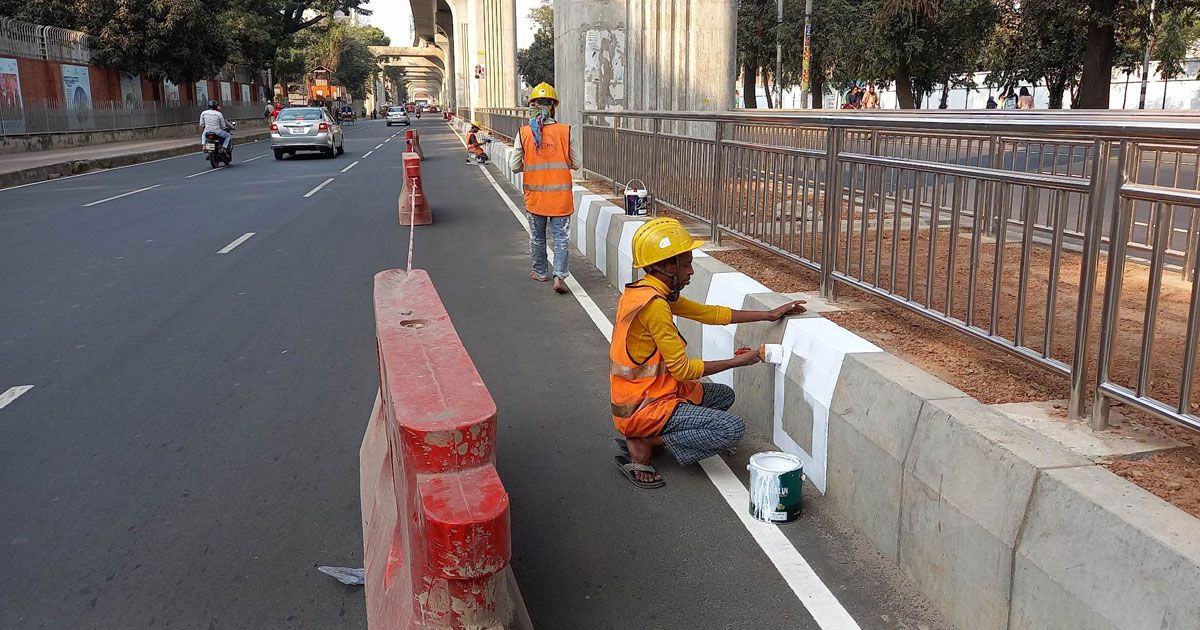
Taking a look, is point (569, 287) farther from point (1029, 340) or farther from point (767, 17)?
point (767, 17)

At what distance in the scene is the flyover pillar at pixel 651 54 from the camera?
17031 mm

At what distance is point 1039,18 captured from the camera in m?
27.3

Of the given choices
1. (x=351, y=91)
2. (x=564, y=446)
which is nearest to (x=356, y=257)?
(x=564, y=446)

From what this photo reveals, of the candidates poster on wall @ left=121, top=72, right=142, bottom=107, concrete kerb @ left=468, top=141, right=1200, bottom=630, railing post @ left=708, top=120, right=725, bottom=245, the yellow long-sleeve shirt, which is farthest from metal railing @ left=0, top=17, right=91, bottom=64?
concrete kerb @ left=468, top=141, right=1200, bottom=630

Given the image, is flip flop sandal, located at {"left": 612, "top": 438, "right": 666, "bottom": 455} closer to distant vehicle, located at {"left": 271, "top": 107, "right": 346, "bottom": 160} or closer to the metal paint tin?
the metal paint tin

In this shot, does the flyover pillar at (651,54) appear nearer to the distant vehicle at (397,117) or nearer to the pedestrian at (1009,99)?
the pedestrian at (1009,99)

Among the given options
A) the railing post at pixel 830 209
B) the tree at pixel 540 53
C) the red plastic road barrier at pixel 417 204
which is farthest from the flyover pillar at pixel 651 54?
the tree at pixel 540 53

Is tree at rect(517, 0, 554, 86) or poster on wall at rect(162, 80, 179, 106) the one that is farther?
tree at rect(517, 0, 554, 86)

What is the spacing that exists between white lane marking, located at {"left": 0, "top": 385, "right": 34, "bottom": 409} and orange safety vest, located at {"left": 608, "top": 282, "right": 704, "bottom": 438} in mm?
3865

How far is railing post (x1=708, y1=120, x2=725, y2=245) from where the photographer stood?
7.54m

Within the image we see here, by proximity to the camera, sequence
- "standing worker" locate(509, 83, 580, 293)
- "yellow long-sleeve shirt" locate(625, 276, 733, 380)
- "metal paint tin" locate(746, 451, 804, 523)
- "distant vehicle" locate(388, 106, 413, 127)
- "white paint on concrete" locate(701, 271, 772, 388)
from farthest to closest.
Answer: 1. "distant vehicle" locate(388, 106, 413, 127)
2. "standing worker" locate(509, 83, 580, 293)
3. "white paint on concrete" locate(701, 271, 772, 388)
4. "yellow long-sleeve shirt" locate(625, 276, 733, 380)
5. "metal paint tin" locate(746, 451, 804, 523)

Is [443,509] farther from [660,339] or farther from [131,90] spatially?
[131,90]

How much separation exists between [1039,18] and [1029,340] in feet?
86.9

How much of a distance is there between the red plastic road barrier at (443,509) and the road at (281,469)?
923mm
